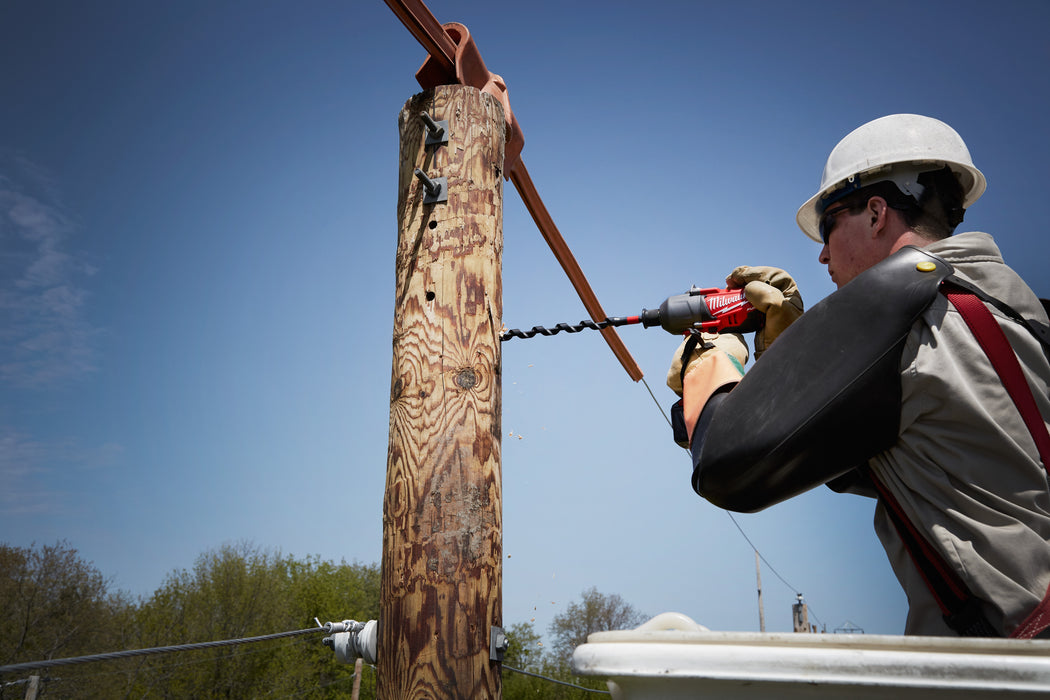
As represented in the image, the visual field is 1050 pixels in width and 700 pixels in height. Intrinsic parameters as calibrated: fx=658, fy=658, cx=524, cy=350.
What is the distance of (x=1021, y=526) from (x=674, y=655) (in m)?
0.65

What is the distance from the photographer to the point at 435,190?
238cm

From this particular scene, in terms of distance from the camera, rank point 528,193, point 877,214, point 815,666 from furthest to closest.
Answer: point 528,193
point 877,214
point 815,666

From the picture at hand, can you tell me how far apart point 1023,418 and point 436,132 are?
1994 mm

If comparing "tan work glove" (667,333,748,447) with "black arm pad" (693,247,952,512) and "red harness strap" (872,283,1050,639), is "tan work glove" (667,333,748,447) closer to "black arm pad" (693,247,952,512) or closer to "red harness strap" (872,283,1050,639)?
"black arm pad" (693,247,952,512)

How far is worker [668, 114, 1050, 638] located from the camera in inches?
41.9

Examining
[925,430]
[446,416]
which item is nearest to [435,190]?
[446,416]

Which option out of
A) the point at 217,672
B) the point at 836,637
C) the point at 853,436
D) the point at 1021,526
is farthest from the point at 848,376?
the point at 217,672

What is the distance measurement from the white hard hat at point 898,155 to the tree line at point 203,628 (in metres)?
19.9

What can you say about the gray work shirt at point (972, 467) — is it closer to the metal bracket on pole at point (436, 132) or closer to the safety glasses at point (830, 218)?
the safety glasses at point (830, 218)

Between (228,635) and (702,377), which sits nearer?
(702,377)

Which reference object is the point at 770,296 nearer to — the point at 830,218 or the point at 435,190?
the point at 830,218

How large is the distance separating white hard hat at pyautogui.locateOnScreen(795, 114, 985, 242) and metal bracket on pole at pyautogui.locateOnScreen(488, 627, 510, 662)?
1.56 m

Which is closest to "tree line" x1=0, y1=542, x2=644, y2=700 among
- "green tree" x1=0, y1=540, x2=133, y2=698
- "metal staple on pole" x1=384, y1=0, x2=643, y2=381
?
"green tree" x1=0, y1=540, x2=133, y2=698

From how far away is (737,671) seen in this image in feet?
2.58
